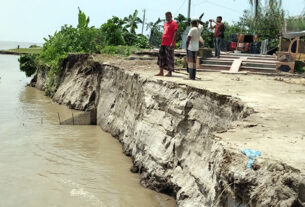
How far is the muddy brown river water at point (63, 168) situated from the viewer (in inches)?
264

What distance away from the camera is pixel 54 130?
11.8m

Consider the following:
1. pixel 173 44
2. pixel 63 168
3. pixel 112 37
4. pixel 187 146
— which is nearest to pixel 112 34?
pixel 112 37

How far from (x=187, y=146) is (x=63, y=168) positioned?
3149mm

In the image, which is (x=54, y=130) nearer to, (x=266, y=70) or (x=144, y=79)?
(x=144, y=79)

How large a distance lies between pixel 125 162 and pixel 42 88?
43.8 ft

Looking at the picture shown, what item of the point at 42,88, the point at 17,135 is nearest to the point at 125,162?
the point at 17,135

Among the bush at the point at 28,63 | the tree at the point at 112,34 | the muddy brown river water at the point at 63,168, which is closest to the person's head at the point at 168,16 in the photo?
the muddy brown river water at the point at 63,168

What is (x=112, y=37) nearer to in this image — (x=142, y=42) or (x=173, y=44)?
(x=142, y=42)

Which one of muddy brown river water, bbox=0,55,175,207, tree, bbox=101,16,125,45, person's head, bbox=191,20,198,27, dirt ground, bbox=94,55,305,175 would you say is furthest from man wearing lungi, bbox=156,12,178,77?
tree, bbox=101,16,125,45

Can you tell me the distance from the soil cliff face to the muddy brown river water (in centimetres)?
38

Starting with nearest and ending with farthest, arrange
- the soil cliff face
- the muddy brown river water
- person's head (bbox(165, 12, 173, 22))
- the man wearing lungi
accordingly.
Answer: the soil cliff face
the muddy brown river water
person's head (bbox(165, 12, 173, 22))
the man wearing lungi

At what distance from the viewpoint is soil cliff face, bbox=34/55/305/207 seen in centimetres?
343

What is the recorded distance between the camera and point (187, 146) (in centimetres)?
657

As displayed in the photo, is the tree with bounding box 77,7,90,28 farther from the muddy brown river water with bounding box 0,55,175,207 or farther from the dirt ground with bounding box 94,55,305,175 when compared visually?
the dirt ground with bounding box 94,55,305,175
